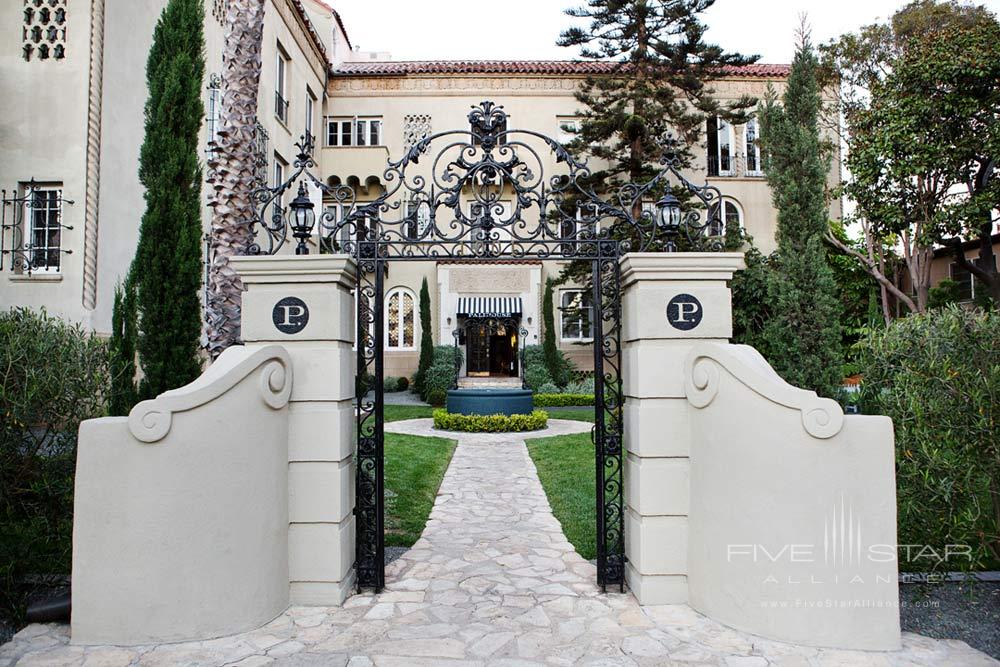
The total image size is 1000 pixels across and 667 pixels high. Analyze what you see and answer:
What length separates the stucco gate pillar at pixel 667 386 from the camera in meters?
4.48

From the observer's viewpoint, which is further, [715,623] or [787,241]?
[787,241]

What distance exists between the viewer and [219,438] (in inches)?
155

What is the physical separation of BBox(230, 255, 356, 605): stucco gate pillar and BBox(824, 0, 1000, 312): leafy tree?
55.5 ft

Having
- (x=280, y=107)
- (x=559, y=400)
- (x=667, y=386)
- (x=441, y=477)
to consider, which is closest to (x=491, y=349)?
(x=559, y=400)

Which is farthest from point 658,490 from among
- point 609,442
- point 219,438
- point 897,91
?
point 897,91

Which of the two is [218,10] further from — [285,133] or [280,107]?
[285,133]

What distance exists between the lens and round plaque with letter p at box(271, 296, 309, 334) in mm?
4570

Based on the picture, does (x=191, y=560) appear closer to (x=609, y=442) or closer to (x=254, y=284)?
(x=254, y=284)

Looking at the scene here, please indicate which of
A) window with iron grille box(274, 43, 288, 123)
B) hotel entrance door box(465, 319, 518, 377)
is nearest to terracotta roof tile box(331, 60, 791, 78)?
window with iron grille box(274, 43, 288, 123)

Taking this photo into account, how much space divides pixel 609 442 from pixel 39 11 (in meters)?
13.6

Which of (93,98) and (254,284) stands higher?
(93,98)

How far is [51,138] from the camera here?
11.2 metres

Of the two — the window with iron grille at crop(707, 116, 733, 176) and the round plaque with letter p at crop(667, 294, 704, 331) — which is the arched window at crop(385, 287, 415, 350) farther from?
the round plaque with letter p at crop(667, 294, 704, 331)

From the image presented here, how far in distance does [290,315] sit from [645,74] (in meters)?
18.7
